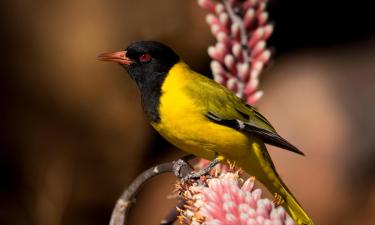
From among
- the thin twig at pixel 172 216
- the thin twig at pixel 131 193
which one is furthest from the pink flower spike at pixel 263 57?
the thin twig at pixel 172 216

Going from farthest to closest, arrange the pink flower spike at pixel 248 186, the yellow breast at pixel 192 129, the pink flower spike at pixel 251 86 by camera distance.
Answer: the yellow breast at pixel 192 129 < the pink flower spike at pixel 251 86 < the pink flower spike at pixel 248 186

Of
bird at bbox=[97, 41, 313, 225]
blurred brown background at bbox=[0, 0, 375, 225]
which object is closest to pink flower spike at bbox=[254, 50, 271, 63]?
bird at bbox=[97, 41, 313, 225]

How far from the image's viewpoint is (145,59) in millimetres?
3434

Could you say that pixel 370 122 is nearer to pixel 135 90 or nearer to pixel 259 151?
pixel 135 90

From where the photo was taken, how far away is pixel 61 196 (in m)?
5.22

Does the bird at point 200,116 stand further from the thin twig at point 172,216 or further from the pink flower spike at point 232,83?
the thin twig at point 172,216

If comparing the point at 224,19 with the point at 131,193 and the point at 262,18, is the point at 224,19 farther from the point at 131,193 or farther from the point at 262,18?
the point at 131,193

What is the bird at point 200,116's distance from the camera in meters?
3.21

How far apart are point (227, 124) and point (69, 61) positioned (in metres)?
2.25

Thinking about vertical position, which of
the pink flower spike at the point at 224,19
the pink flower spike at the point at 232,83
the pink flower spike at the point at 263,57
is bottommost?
the pink flower spike at the point at 232,83

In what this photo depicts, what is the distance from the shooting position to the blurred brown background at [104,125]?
5238 millimetres

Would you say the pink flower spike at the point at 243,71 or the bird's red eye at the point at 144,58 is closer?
the pink flower spike at the point at 243,71

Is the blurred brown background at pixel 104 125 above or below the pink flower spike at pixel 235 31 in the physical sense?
below

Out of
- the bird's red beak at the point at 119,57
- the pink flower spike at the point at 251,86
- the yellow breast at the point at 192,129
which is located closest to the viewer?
the pink flower spike at the point at 251,86
